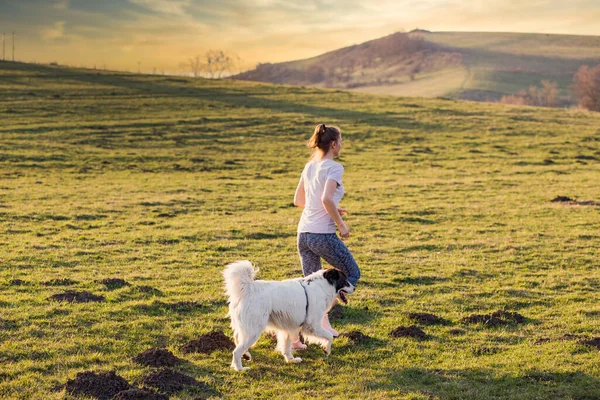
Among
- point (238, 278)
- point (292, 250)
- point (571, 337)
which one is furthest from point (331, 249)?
point (292, 250)

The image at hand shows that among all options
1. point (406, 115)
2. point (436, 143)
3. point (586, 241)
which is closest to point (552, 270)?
point (586, 241)

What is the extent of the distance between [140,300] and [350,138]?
4343 cm

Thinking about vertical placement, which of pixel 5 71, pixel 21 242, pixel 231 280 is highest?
pixel 5 71

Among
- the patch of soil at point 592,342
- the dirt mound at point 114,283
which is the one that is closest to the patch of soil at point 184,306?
the dirt mound at point 114,283

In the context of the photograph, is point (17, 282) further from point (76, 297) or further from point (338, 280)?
point (338, 280)

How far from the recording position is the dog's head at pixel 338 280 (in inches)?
359

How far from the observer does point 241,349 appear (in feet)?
28.4

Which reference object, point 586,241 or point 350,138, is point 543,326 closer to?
point 586,241

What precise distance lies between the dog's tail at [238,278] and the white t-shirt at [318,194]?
1.38m

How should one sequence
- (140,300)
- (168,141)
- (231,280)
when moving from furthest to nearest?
(168,141), (140,300), (231,280)

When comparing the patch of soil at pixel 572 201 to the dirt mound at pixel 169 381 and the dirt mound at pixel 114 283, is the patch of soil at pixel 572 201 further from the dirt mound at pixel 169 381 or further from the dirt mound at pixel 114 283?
the dirt mound at pixel 169 381

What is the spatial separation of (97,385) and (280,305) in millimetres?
2680

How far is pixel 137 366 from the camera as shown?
8.98 m

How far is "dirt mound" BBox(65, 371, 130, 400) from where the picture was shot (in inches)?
309
